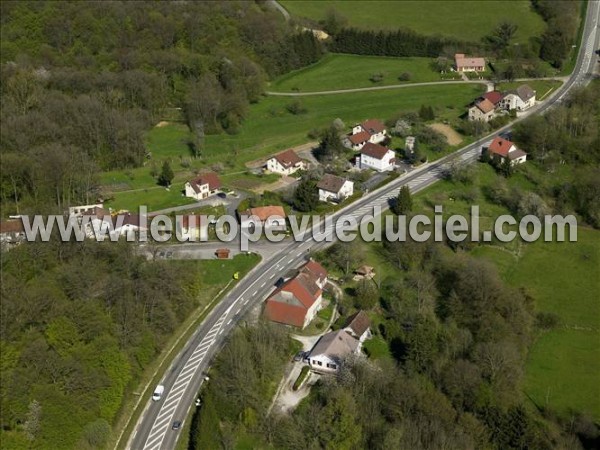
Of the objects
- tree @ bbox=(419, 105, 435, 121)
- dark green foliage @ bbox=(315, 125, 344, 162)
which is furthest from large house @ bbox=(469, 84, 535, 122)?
dark green foliage @ bbox=(315, 125, 344, 162)

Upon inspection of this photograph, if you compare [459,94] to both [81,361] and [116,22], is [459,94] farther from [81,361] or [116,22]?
[81,361]

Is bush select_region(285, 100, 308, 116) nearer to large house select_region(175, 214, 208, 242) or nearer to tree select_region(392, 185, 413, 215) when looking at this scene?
tree select_region(392, 185, 413, 215)

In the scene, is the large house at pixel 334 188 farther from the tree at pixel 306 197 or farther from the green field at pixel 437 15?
the green field at pixel 437 15

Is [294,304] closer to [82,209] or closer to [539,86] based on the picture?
[82,209]

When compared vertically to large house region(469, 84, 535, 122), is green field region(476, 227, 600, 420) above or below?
below

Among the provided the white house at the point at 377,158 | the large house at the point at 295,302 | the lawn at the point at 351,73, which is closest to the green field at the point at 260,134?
the lawn at the point at 351,73

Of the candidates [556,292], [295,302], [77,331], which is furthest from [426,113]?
[77,331]
